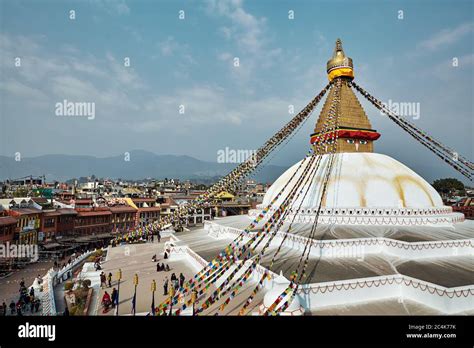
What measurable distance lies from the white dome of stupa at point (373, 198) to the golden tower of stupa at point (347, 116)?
1601 mm

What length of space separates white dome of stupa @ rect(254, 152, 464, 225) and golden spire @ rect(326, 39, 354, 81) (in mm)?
5148

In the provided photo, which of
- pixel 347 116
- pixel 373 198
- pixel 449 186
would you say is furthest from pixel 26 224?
pixel 449 186

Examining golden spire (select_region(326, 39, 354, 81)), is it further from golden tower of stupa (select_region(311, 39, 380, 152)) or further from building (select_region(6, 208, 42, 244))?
building (select_region(6, 208, 42, 244))

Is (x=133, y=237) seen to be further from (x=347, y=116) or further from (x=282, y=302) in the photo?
(x=347, y=116)

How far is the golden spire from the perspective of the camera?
16.0 meters

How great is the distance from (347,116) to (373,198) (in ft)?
16.5

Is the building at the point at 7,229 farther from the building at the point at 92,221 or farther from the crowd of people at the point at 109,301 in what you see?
the crowd of people at the point at 109,301

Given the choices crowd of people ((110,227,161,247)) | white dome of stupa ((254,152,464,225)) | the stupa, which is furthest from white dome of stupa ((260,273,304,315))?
crowd of people ((110,227,161,247))

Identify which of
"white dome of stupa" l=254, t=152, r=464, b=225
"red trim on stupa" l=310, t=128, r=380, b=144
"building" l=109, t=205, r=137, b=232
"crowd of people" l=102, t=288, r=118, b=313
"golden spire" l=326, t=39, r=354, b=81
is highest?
"golden spire" l=326, t=39, r=354, b=81

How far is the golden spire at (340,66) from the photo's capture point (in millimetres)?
16031

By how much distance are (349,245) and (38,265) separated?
20.7 meters

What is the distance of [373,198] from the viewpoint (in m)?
12.6

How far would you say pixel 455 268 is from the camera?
28.3ft
